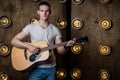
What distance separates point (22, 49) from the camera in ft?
9.70

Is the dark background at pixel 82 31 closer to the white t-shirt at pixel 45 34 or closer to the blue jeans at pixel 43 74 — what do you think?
the white t-shirt at pixel 45 34

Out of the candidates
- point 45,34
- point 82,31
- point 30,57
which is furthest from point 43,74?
point 82,31

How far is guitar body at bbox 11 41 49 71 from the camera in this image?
2.80 meters

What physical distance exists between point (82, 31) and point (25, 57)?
1163 mm

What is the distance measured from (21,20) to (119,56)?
1281 mm

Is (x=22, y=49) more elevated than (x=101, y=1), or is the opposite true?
(x=101, y=1)

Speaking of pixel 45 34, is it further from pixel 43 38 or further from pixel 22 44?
pixel 22 44

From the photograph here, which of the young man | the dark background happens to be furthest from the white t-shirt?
the dark background

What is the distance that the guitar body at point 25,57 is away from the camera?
2.80 m

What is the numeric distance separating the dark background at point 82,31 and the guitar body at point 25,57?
0.85 metres

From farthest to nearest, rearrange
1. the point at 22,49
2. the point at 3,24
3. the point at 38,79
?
the point at 3,24, the point at 22,49, the point at 38,79

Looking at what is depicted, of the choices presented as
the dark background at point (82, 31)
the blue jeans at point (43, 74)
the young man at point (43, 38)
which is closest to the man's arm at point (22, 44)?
the young man at point (43, 38)

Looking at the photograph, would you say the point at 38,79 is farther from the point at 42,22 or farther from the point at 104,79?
the point at 104,79

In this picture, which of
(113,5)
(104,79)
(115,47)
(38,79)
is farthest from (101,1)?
(38,79)
